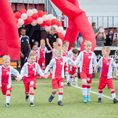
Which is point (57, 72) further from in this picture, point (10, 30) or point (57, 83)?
point (10, 30)

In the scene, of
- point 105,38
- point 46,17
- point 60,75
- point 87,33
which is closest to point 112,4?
point 105,38

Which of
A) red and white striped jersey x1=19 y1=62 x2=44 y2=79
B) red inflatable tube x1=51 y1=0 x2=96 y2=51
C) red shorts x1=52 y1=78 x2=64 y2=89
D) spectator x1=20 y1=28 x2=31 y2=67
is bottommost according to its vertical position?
red shorts x1=52 y1=78 x2=64 y2=89

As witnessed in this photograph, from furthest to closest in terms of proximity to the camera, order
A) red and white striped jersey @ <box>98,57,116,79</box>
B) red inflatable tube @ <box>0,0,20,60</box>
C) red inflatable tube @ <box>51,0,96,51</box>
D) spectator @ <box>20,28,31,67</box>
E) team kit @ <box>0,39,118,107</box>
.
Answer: spectator @ <box>20,28,31,67</box>
red inflatable tube @ <box>0,0,20,60</box>
red inflatable tube @ <box>51,0,96,51</box>
red and white striped jersey @ <box>98,57,116,79</box>
team kit @ <box>0,39,118,107</box>

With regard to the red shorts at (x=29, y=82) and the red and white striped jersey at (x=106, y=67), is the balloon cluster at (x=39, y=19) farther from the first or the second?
the red shorts at (x=29, y=82)

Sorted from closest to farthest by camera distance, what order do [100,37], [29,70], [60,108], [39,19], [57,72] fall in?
[60,108]
[29,70]
[57,72]
[39,19]
[100,37]

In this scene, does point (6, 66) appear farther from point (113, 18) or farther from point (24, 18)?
point (113, 18)

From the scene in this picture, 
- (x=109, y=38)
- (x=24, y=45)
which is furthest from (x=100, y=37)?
(x=24, y=45)

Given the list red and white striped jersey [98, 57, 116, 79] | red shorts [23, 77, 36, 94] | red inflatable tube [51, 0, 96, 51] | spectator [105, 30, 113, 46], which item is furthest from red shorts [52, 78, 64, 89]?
spectator [105, 30, 113, 46]

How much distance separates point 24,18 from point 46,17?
3.61 ft

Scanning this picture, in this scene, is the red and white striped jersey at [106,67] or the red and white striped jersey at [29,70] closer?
the red and white striped jersey at [29,70]

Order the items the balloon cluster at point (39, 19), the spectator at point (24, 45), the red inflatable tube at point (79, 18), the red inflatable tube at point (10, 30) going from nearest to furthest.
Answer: the red inflatable tube at point (79, 18)
the red inflatable tube at point (10, 30)
the spectator at point (24, 45)
the balloon cluster at point (39, 19)

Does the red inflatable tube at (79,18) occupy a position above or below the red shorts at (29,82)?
above

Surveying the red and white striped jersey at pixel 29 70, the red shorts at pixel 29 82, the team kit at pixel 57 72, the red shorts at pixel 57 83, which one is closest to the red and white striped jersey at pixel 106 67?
the team kit at pixel 57 72

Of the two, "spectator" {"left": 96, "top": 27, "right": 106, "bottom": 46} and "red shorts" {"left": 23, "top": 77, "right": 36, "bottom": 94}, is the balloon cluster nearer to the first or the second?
"spectator" {"left": 96, "top": 27, "right": 106, "bottom": 46}
